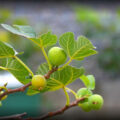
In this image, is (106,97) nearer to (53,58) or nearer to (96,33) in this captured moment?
(96,33)

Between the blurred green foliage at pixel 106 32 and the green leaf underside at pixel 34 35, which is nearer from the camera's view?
the green leaf underside at pixel 34 35


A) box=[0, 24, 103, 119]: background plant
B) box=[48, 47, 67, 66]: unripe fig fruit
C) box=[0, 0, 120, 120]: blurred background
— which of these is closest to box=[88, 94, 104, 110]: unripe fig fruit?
box=[0, 24, 103, 119]: background plant

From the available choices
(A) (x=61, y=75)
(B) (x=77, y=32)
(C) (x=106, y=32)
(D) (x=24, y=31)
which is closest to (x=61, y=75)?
(A) (x=61, y=75)

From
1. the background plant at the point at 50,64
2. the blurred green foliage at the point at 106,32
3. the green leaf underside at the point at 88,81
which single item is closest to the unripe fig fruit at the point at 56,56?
the background plant at the point at 50,64

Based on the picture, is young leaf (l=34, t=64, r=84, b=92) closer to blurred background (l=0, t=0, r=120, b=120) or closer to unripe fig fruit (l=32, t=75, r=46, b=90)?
unripe fig fruit (l=32, t=75, r=46, b=90)

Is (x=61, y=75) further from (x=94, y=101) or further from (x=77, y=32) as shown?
(x=77, y=32)

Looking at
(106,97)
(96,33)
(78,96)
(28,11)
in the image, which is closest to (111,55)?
(96,33)

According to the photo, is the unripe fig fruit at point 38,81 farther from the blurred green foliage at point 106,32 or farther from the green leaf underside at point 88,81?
the blurred green foliage at point 106,32
